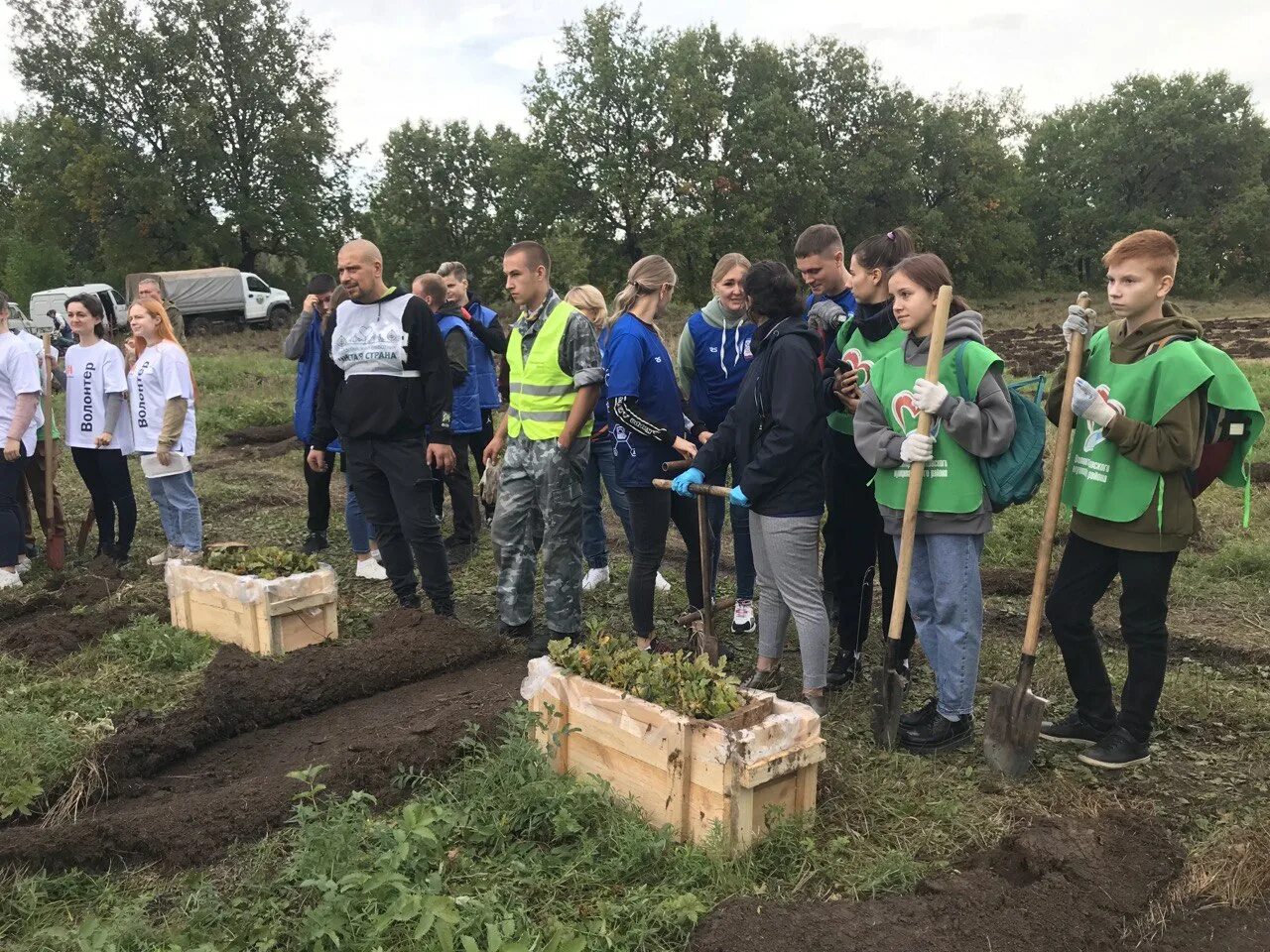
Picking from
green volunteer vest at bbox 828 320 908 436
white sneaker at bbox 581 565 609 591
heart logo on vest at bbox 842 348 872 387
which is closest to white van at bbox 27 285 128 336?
white sneaker at bbox 581 565 609 591

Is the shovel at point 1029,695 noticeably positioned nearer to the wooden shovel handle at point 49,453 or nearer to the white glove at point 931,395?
the white glove at point 931,395

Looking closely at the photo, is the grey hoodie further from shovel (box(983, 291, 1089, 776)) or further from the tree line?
the tree line

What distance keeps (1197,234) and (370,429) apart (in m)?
53.2

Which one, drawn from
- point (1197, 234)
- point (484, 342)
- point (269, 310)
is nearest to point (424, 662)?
point (484, 342)

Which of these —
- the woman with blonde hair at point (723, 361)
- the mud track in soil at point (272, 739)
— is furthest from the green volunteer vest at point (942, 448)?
the mud track in soil at point (272, 739)

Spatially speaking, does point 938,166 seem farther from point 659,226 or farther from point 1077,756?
point 1077,756

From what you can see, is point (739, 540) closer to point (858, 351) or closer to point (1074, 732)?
point (858, 351)

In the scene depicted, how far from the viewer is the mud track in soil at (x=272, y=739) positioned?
342 cm

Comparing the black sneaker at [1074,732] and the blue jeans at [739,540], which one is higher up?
the blue jeans at [739,540]

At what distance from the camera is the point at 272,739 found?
4512mm

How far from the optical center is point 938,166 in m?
47.4

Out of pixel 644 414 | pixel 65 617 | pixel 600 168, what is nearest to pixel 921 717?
pixel 644 414

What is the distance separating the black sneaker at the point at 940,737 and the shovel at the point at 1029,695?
0.20 m

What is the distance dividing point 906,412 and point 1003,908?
1.82 m
